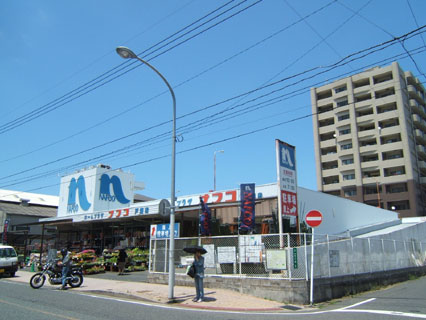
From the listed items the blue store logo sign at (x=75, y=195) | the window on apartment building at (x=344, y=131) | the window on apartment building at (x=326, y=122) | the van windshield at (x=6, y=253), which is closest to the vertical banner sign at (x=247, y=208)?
→ the van windshield at (x=6, y=253)

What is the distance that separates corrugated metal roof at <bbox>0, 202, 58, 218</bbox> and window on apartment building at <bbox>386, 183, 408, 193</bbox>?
177 ft

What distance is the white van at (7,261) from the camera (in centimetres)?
2038

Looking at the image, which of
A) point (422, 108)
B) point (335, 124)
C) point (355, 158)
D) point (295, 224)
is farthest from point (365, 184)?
point (295, 224)

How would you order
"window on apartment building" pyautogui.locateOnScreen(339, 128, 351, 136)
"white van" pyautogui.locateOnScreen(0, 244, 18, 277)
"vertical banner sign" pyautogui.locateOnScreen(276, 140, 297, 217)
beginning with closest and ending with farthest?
"vertical banner sign" pyautogui.locateOnScreen(276, 140, 297, 217), "white van" pyautogui.locateOnScreen(0, 244, 18, 277), "window on apartment building" pyautogui.locateOnScreen(339, 128, 351, 136)

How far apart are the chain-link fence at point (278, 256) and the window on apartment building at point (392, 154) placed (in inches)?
1878

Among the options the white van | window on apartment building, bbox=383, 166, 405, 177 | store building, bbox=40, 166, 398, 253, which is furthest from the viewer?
window on apartment building, bbox=383, 166, 405, 177

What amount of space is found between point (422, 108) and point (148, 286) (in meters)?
67.4

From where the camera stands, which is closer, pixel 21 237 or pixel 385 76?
pixel 21 237

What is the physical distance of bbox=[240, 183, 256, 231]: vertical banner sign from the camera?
1528 cm

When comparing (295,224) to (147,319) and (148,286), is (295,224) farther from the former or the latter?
→ (147,319)

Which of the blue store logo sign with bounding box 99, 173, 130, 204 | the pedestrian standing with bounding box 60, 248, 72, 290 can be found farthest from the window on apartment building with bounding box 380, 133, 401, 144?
the pedestrian standing with bounding box 60, 248, 72, 290

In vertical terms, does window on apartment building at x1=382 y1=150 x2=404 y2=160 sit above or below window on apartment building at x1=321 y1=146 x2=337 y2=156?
below

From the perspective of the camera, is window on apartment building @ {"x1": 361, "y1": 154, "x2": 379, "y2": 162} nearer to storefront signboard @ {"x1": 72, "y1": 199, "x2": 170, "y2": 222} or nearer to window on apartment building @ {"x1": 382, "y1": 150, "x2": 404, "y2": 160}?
window on apartment building @ {"x1": 382, "y1": 150, "x2": 404, "y2": 160}

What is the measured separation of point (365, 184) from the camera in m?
61.3
